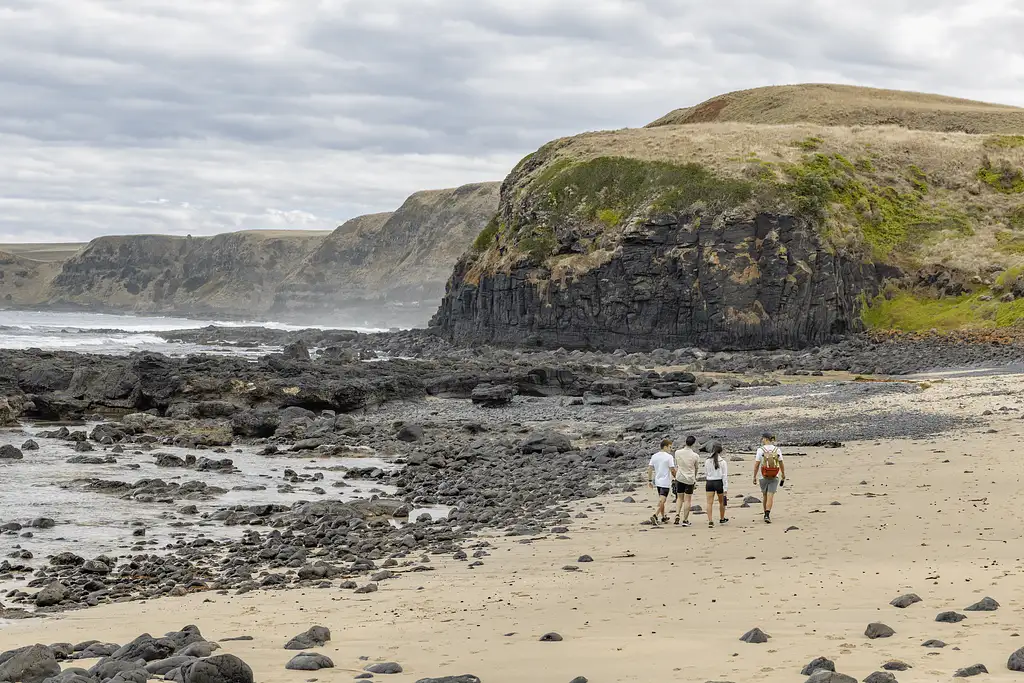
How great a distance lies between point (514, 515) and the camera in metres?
20.7

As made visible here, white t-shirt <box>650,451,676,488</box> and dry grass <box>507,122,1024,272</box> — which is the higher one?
dry grass <box>507,122,1024,272</box>

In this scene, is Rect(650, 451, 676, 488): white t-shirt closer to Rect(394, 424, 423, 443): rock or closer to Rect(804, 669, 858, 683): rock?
Rect(804, 669, 858, 683): rock

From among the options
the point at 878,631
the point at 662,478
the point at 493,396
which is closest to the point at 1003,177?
the point at 493,396

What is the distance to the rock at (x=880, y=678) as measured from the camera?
845cm

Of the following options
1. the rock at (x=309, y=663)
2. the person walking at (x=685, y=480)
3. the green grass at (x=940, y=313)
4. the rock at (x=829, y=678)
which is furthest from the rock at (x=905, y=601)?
the green grass at (x=940, y=313)

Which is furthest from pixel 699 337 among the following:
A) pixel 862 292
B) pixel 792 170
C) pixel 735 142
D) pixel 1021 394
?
pixel 1021 394

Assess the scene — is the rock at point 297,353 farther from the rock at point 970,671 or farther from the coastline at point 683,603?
the rock at point 970,671

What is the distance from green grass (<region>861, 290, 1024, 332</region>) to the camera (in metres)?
57.9

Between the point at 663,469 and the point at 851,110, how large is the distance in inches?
4171

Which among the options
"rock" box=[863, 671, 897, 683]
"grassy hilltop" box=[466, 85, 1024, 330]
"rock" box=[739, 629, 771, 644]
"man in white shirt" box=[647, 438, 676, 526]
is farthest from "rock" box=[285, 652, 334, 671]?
"grassy hilltop" box=[466, 85, 1024, 330]

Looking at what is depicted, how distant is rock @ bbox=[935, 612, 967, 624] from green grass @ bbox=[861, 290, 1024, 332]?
164ft

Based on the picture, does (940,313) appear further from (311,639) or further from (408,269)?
(408,269)

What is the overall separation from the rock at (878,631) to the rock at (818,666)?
4.31ft

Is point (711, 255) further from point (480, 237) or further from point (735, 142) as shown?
point (480, 237)
